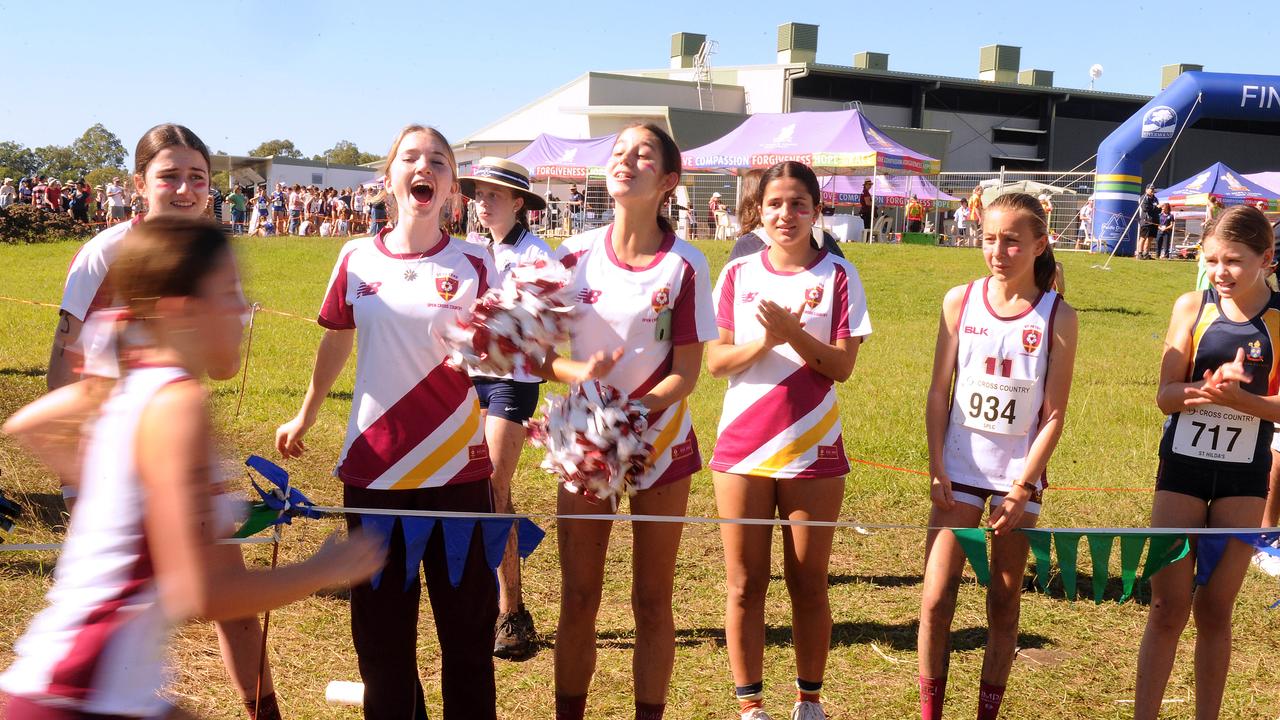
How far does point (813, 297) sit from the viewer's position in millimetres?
4133

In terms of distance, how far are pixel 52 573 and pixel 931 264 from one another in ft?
68.5

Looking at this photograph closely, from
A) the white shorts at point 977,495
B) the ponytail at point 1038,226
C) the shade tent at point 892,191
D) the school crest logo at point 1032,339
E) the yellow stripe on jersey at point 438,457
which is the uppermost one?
the shade tent at point 892,191

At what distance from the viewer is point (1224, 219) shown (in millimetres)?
3977

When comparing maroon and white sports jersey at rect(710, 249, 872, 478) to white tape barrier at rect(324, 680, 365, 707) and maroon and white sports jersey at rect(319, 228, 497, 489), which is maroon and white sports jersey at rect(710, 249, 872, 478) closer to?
maroon and white sports jersey at rect(319, 228, 497, 489)

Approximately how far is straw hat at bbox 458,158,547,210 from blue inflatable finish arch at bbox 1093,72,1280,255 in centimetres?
2505

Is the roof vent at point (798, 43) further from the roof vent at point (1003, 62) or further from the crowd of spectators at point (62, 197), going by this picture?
the crowd of spectators at point (62, 197)

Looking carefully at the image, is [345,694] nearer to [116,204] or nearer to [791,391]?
→ [791,391]

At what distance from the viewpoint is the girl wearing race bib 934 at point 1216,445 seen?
3875mm

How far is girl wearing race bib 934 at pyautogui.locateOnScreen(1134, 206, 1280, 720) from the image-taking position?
388cm

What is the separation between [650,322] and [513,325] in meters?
0.50

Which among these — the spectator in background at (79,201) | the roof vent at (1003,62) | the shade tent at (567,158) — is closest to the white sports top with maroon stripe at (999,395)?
the shade tent at (567,158)

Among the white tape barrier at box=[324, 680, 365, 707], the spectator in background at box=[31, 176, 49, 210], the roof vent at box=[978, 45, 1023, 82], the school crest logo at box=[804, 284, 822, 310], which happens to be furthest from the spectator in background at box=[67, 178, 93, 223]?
the roof vent at box=[978, 45, 1023, 82]

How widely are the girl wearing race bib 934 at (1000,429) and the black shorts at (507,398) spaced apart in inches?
76.0

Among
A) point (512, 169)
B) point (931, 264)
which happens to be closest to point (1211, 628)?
point (512, 169)
